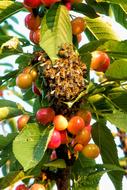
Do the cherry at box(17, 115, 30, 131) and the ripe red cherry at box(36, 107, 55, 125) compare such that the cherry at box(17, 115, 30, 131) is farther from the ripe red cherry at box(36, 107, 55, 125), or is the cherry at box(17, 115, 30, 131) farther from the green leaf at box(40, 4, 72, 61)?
the green leaf at box(40, 4, 72, 61)

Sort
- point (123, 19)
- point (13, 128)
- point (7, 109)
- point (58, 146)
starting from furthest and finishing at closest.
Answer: point (13, 128) < point (123, 19) < point (7, 109) < point (58, 146)

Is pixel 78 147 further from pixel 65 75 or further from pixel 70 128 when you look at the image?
pixel 65 75

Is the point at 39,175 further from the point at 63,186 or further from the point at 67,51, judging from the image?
the point at 67,51

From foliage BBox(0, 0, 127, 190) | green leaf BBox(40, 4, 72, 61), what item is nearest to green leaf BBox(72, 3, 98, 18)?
foliage BBox(0, 0, 127, 190)

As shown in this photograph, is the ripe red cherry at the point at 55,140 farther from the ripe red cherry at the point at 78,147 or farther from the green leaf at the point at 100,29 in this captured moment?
the green leaf at the point at 100,29

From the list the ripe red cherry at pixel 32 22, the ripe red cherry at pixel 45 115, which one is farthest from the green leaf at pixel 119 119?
the ripe red cherry at pixel 32 22

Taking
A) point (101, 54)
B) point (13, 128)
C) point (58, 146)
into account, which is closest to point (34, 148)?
point (58, 146)
